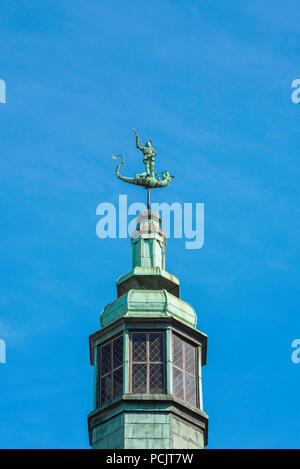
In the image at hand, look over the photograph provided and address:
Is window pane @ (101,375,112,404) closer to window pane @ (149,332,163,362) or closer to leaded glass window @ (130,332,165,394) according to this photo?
leaded glass window @ (130,332,165,394)

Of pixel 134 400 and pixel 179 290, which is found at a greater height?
pixel 179 290

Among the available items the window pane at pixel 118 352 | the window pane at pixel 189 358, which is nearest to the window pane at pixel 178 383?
the window pane at pixel 189 358

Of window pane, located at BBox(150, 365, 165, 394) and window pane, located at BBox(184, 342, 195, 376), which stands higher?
window pane, located at BBox(184, 342, 195, 376)

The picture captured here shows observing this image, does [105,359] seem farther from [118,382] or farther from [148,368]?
[148,368]

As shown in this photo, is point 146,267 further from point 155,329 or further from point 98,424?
point 98,424

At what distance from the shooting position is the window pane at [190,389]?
69000 millimetres

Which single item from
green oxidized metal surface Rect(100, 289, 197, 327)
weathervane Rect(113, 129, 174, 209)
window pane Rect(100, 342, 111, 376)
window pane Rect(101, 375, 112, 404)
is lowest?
window pane Rect(101, 375, 112, 404)

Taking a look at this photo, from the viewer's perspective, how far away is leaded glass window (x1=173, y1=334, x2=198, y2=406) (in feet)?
226

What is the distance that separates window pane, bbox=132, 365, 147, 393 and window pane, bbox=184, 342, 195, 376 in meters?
2.24

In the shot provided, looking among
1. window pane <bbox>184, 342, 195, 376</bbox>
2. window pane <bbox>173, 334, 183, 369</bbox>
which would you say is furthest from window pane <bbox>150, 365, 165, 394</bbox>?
window pane <bbox>184, 342, 195, 376</bbox>
